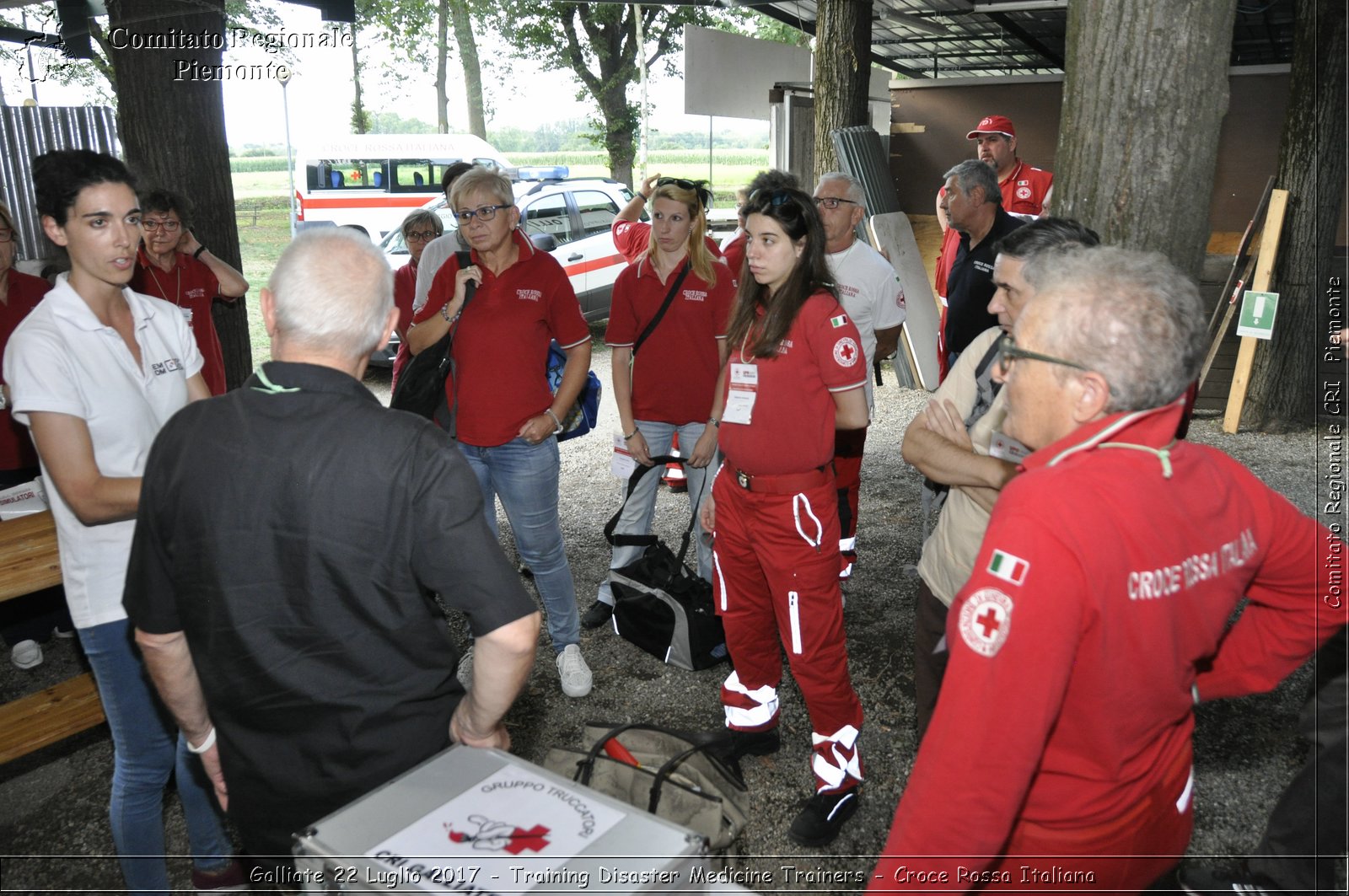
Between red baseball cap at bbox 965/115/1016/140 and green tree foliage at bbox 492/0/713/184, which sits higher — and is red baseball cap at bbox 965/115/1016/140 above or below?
below

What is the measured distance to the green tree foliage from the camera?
25828 millimetres

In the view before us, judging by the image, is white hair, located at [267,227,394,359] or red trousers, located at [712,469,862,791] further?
red trousers, located at [712,469,862,791]

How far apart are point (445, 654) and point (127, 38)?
4.50m

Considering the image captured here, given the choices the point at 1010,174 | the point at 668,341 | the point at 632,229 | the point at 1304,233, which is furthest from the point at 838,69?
the point at 668,341

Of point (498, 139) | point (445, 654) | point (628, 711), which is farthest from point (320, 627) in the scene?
point (498, 139)

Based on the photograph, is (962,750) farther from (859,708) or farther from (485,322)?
(485,322)

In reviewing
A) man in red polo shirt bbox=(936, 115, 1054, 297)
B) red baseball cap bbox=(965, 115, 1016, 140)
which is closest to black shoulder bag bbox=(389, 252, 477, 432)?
man in red polo shirt bbox=(936, 115, 1054, 297)

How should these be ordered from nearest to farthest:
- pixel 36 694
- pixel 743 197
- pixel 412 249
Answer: pixel 36 694 < pixel 743 197 < pixel 412 249

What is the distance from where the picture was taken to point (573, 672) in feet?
13.2

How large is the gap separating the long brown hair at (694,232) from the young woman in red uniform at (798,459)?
124 centimetres

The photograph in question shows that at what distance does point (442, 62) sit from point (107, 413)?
1110 inches

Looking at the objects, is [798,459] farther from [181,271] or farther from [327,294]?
[181,271]

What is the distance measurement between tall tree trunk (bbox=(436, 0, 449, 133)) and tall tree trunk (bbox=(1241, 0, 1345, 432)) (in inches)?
953

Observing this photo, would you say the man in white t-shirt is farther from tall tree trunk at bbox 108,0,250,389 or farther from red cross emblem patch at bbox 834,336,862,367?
tall tree trunk at bbox 108,0,250,389
